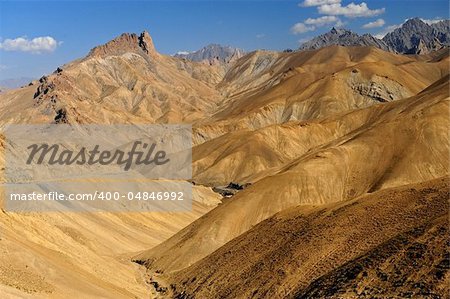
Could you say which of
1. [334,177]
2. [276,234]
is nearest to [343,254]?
[276,234]

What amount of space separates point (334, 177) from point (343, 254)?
40186mm

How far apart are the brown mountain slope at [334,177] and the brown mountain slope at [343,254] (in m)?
7.92

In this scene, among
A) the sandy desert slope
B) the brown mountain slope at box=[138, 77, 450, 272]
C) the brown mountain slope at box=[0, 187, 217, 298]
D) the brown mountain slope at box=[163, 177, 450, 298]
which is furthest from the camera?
the brown mountain slope at box=[138, 77, 450, 272]

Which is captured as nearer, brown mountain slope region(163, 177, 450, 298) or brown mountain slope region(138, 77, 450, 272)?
brown mountain slope region(163, 177, 450, 298)

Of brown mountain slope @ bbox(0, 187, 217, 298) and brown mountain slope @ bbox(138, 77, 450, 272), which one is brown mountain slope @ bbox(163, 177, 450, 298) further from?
brown mountain slope @ bbox(138, 77, 450, 272)

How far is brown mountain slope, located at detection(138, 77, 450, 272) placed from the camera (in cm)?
5262

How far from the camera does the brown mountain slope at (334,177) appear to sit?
173 feet

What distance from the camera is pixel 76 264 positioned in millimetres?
40188

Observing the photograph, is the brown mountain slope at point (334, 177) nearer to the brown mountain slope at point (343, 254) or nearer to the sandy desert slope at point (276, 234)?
the sandy desert slope at point (276, 234)

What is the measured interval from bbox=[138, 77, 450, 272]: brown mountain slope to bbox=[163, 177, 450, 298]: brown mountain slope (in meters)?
7.92

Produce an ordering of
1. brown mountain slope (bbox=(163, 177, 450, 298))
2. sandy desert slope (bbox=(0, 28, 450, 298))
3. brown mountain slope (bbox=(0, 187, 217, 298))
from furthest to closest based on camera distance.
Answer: brown mountain slope (bbox=(0, 187, 217, 298)) → sandy desert slope (bbox=(0, 28, 450, 298)) → brown mountain slope (bbox=(163, 177, 450, 298))

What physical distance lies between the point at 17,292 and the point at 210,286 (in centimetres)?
1442

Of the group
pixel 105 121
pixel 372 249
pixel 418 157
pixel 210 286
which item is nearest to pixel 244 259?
pixel 210 286

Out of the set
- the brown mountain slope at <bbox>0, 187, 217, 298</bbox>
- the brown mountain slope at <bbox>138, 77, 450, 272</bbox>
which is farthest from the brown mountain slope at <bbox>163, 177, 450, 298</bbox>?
the brown mountain slope at <bbox>138, 77, 450, 272</bbox>
